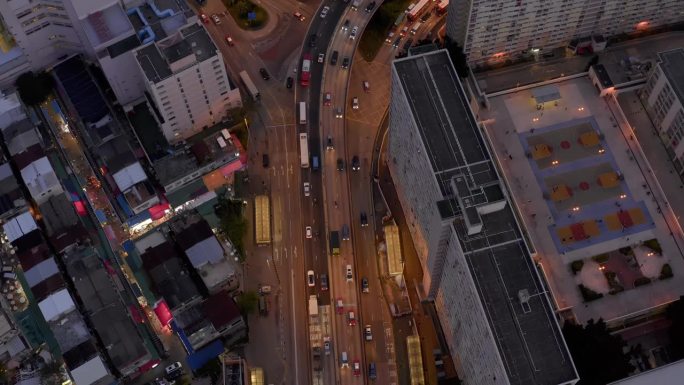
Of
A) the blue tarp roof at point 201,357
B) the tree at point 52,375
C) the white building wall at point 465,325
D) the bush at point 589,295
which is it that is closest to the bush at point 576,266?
the bush at point 589,295

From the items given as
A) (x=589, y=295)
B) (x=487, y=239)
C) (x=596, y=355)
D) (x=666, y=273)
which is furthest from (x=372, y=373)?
(x=666, y=273)

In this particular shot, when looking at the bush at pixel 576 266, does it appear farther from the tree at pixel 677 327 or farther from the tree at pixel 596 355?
the tree at pixel 677 327

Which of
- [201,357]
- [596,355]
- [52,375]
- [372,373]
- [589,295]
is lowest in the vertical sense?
[596,355]

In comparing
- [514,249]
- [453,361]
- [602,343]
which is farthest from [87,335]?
[602,343]

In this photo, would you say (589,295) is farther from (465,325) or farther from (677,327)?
(465,325)

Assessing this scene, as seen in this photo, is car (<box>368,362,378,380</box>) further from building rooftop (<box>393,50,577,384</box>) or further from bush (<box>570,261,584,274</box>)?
bush (<box>570,261,584,274</box>)

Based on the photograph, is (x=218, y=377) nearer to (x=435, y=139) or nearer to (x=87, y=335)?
(x=87, y=335)
